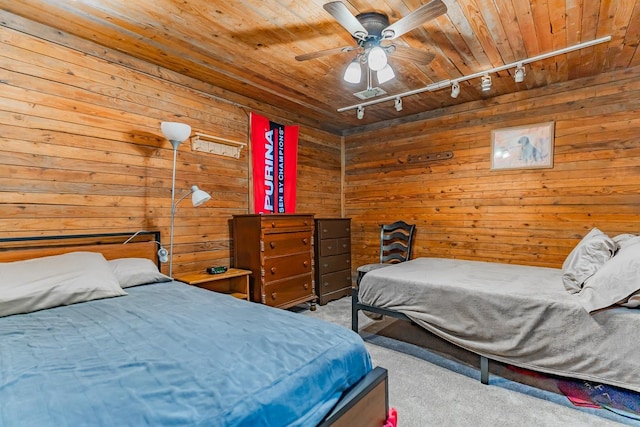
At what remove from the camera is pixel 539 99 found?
11.4ft

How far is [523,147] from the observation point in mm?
3525

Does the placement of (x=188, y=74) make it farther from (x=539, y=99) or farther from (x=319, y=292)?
(x=539, y=99)

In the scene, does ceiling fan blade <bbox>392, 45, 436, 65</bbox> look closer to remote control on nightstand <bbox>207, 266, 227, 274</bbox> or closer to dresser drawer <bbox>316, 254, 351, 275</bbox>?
remote control on nightstand <bbox>207, 266, 227, 274</bbox>

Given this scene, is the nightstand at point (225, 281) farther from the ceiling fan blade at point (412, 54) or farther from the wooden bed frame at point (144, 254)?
the ceiling fan blade at point (412, 54)

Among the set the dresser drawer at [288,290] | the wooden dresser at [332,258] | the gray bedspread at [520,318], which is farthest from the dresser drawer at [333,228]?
the gray bedspread at [520,318]

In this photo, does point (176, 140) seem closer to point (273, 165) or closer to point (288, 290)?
point (273, 165)

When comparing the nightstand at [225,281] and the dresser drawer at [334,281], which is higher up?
the nightstand at [225,281]

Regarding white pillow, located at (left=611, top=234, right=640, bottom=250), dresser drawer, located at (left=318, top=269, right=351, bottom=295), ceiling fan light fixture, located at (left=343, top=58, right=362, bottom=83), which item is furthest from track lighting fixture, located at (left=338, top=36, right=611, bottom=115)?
dresser drawer, located at (left=318, top=269, right=351, bottom=295)

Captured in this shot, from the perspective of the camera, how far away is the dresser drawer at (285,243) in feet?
10.8

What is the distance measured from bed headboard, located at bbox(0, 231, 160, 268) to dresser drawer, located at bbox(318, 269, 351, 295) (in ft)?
6.49

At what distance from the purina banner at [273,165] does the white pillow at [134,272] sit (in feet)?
4.95

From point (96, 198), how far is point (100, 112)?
27.7 inches

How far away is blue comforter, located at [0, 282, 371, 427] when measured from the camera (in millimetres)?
840

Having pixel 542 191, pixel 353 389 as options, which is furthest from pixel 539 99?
pixel 353 389
